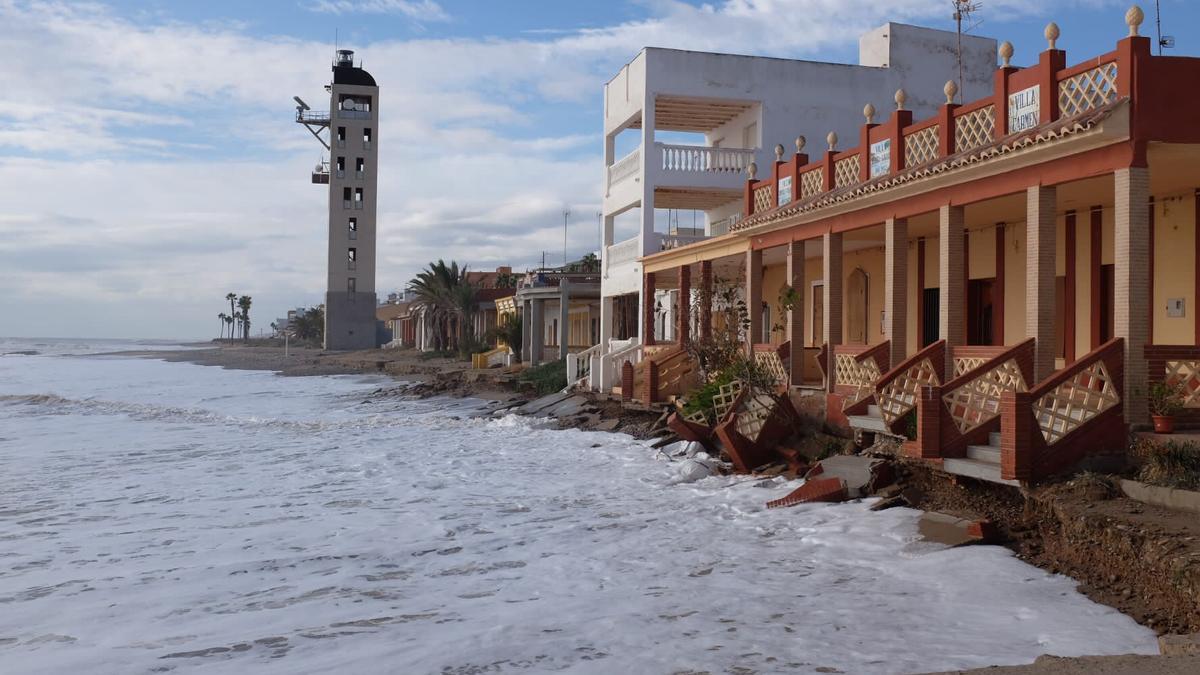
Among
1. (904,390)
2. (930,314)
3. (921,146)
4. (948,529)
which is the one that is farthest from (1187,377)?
(930,314)

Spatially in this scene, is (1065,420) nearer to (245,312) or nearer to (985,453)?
(985,453)

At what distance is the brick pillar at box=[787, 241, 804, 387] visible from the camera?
1853cm

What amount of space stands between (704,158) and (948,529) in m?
18.4

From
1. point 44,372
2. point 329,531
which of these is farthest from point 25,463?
point 44,372

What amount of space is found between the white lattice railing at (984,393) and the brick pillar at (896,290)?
3.09m

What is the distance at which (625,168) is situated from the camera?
95.8 ft

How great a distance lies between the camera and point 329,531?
12.7m

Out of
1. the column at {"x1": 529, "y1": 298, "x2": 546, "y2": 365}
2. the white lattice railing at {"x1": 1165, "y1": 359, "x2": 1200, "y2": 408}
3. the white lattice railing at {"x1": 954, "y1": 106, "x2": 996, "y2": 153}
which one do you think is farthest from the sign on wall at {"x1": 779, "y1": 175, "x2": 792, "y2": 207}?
the column at {"x1": 529, "y1": 298, "x2": 546, "y2": 365}

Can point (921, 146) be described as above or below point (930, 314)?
above

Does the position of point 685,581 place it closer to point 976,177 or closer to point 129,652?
point 129,652

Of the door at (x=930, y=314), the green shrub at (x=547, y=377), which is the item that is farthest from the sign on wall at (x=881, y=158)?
the green shrub at (x=547, y=377)

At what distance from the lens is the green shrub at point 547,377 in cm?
3247

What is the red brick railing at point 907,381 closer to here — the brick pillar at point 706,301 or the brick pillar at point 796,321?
the brick pillar at point 796,321

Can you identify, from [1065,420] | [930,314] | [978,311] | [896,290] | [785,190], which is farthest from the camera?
[930,314]
